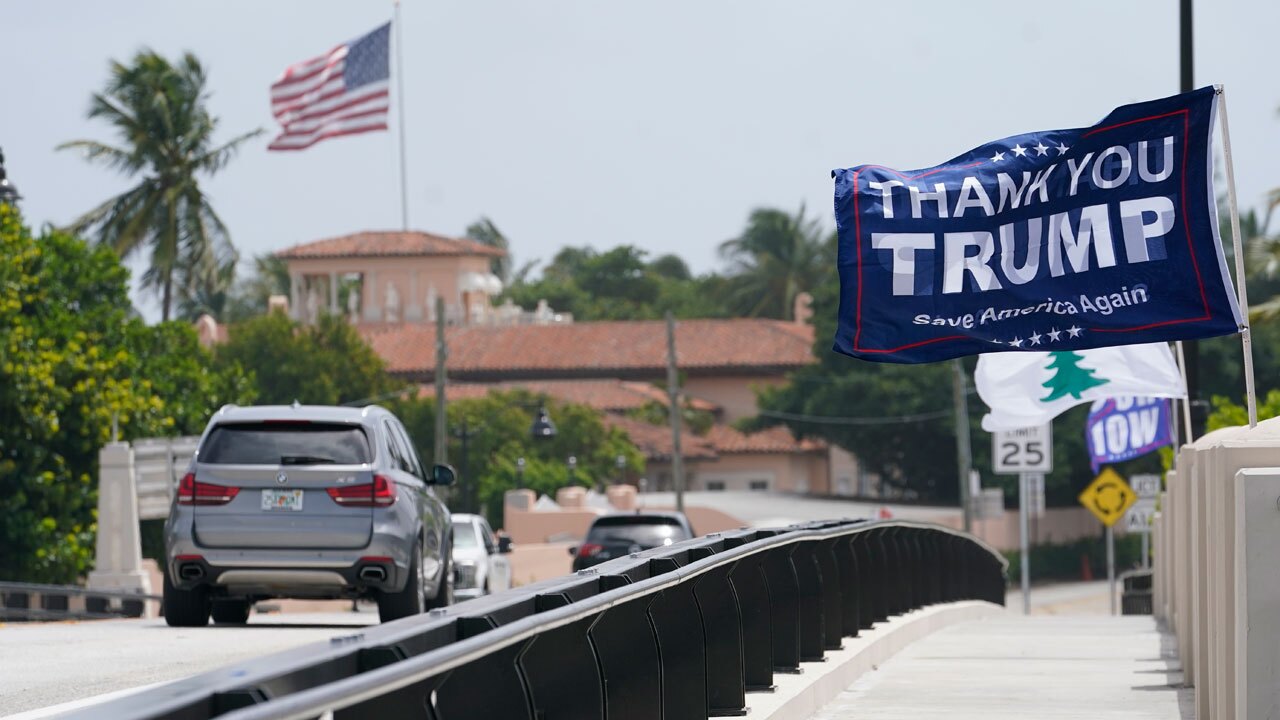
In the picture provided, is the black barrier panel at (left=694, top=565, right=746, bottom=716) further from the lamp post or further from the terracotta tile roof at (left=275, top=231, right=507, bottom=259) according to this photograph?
the terracotta tile roof at (left=275, top=231, right=507, bottom=259)

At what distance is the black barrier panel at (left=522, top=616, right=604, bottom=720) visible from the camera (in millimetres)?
6195

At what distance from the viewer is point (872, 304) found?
10.5 meters

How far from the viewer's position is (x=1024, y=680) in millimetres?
13289

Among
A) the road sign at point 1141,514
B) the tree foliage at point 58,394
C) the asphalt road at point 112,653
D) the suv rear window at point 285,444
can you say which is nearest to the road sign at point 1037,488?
the road sign at point 1141,514

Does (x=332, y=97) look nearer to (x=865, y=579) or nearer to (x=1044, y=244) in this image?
(x=865, y=579)

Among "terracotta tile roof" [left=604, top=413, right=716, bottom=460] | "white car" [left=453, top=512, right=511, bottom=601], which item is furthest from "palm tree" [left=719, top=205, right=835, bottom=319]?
"white car" [left=453, top=512, right=511, bottom=601]

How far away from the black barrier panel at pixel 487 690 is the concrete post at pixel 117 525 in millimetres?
23554

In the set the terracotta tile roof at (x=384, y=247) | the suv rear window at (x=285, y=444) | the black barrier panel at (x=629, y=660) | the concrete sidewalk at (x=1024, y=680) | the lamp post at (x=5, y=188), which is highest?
the terracotta tile roof at (x=384, y=247)

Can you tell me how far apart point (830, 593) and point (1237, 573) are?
6413 mm

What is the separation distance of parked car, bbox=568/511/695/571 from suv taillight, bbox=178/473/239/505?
33.6 feet

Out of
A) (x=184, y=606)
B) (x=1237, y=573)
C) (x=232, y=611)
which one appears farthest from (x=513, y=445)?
(x=1237, y=573)

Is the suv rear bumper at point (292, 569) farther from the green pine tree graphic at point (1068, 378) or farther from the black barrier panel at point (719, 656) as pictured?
the green pine tree graphic at point (1068, 378)

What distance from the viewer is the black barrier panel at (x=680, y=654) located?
8172mm

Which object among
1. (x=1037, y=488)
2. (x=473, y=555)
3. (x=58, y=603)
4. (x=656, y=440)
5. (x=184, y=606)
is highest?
(x=184, y=606)
